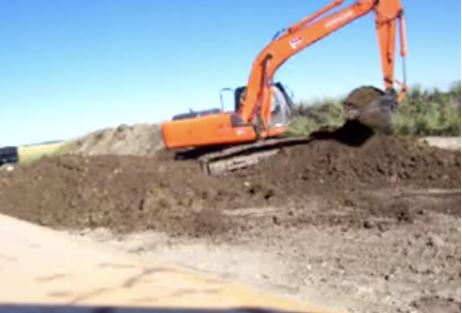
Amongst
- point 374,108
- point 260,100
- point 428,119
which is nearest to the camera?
point 374,108

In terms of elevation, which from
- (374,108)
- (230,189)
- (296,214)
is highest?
(374,108)

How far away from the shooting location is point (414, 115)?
76.9 feet

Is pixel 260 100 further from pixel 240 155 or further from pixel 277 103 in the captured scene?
pixel 240 155

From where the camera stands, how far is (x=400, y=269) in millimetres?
7898

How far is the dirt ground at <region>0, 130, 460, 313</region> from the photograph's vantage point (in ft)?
25.2

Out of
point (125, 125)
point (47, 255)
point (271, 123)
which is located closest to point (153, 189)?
point (271, 123)

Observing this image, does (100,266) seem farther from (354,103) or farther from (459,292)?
(354,103)

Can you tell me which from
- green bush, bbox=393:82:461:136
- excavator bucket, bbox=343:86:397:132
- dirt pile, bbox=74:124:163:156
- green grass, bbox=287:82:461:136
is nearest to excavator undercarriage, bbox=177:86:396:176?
excavator bucket, bbox=343:86:397:132

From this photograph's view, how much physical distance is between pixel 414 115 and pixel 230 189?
34.8 feet

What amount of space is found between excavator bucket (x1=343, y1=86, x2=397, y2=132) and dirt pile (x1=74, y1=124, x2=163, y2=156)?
15669 mm

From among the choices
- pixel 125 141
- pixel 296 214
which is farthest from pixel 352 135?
pixel 125 141

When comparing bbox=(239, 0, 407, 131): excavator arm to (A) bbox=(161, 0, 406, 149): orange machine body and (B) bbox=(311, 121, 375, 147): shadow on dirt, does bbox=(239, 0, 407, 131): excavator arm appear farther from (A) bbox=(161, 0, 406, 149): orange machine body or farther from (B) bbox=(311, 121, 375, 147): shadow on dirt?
(B) bbox=(311, 121, 375, 147): shadow on dirt

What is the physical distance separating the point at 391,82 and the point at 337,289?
10.1 meters

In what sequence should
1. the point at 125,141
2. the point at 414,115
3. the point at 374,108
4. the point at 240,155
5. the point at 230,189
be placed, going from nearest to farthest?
the point at 230,189 → the point at 374,108 → the point at 240,155 → the point at 414,115 → the point at 125,141
